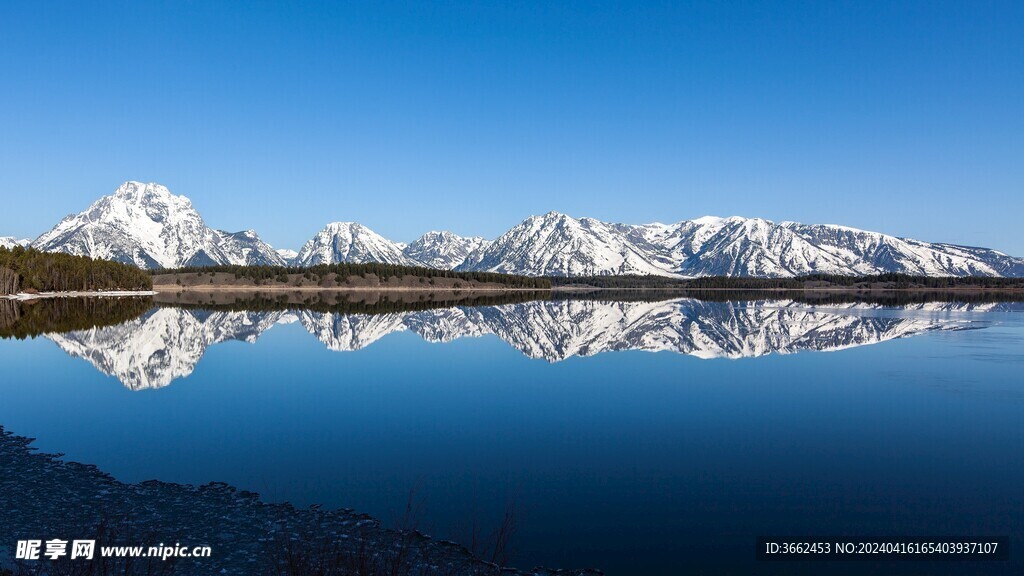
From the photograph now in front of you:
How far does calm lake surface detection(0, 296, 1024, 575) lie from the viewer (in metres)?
17.2

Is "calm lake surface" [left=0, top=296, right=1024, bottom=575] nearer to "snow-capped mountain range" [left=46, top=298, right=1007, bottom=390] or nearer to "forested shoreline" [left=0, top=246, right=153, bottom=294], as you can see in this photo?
"snow-capped mountain range" [left=46, top=298, right=1007, bottom=390]

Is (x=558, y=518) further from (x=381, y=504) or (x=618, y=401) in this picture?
(x=618, y=401)

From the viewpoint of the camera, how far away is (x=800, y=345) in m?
63.2

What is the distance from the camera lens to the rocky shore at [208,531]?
44.2 ft

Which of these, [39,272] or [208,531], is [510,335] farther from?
[39,272]

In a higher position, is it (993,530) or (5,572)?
(5,572)

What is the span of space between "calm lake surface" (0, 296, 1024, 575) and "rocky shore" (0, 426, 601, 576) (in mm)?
1169

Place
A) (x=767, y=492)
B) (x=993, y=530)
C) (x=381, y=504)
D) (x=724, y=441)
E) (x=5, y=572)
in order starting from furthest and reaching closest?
(x=724, y=441), (x=767, y=492), (x=381, y=504), (x=993, y=530), (x=5, y=572)

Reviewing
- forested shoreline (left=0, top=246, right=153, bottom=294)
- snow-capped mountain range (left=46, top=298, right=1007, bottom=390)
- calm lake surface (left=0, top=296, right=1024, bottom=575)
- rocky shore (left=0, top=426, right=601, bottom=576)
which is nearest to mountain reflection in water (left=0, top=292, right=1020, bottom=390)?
snow-capped mountain range (left=46, top=298, right=1007, bottom=390)

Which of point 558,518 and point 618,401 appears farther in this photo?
point 618,401

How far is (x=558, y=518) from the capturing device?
57.0 feet

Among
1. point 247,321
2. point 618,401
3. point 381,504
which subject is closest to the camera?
point 381,504

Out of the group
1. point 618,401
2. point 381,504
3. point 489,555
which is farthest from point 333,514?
point 618,401

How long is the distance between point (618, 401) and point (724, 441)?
928 centimetres
